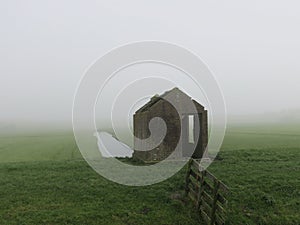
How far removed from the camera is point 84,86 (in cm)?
1154

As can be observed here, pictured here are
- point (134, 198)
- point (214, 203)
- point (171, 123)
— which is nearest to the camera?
point (214, 203)

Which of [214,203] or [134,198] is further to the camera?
[134,198]

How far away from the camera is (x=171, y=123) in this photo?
19.0 m

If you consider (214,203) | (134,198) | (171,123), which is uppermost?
(171,123)

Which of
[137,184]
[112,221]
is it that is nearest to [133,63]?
[137,184]

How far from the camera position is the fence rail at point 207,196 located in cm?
914

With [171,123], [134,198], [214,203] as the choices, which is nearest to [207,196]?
[214,203]

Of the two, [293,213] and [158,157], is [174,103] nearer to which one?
[158,157]

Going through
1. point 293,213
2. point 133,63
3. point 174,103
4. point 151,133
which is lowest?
point 293,213

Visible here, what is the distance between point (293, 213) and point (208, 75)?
6034 millimetres

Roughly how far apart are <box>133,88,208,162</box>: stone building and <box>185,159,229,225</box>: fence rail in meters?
6.35

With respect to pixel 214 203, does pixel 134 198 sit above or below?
below

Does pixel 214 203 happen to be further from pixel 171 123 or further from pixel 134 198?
pixel 171 123

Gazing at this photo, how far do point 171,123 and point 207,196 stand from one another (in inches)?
363
